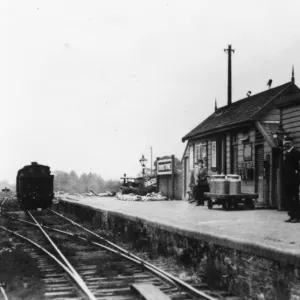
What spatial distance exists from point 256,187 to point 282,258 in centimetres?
1175

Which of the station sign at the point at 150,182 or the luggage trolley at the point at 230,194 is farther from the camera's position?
the station sign at the point at 150,182

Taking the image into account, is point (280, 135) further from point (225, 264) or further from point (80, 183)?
point (80, 183)

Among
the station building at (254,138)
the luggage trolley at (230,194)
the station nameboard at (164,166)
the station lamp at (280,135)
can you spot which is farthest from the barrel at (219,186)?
the station nameboard at (164,166)

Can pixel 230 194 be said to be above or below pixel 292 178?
below

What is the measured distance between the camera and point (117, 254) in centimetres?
994

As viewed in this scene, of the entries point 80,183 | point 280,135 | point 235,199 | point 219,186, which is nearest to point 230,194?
point 235,199

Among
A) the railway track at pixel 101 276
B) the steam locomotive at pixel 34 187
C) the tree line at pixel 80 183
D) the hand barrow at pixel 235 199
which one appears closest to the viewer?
the railway track at pixel 101 276

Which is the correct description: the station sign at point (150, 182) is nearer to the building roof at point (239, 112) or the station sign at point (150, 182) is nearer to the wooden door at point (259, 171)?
the building roof at point (239, 112)

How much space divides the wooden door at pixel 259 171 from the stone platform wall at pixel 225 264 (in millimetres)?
6260

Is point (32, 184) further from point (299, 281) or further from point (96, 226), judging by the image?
point (299, 281)

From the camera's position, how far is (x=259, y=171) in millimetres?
16875

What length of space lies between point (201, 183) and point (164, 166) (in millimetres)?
8990

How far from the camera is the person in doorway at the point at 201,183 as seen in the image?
58.4 ft

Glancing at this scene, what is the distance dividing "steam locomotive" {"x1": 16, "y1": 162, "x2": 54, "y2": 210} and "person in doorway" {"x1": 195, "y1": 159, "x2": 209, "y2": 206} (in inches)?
539
